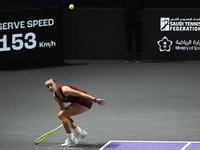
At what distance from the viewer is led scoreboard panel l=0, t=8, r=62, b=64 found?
13852 millimetres

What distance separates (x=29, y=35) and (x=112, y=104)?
4.88 metres

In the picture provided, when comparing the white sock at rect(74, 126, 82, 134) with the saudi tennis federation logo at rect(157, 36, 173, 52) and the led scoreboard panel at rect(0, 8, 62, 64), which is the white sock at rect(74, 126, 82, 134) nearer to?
the led scoreboard panel at rect(0, 8, 62, 64)

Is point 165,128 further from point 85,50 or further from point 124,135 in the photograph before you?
point 85,50

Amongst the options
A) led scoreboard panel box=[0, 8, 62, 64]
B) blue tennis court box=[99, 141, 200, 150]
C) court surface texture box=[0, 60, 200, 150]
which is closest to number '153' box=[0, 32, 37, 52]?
led scoreboard panel box=[0, 8, 62, 64]

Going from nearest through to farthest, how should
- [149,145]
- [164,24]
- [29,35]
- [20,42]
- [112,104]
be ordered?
[149,145]
[112,104]
[20,42]
[29,35]
[164,24]

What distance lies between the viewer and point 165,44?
604 inches

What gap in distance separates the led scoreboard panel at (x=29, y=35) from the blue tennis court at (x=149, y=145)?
23.1 ft

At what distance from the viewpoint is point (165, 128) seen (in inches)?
333

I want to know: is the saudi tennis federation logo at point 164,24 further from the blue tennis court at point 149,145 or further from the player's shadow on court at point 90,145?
the player's shadow on court at point 90,145

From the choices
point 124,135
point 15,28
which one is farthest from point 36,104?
point 15,28

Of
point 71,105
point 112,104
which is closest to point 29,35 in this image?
point 112,104

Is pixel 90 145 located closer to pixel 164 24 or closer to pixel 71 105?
pixel 71 105

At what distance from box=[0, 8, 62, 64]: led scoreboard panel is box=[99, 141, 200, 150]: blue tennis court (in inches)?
277

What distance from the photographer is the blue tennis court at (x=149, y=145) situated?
736 centimetres
